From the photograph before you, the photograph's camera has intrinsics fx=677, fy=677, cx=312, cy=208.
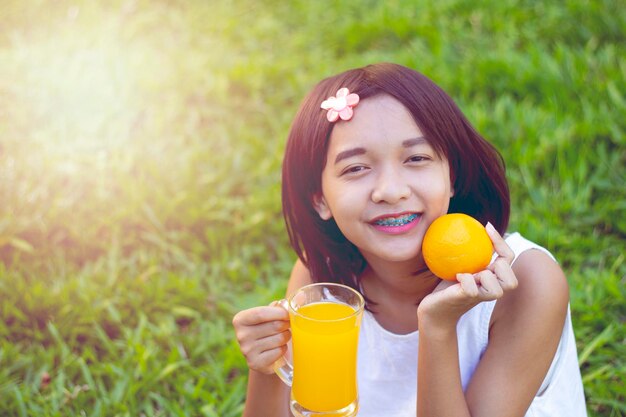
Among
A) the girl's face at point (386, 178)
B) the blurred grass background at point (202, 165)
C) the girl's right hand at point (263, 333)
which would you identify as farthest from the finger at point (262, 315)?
the blurred grass background at point (202, 165)

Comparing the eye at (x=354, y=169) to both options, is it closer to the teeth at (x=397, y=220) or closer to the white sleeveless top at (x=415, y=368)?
the teeth at (x=397, y=220)

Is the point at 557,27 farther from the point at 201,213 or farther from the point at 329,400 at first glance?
the point at 329,400

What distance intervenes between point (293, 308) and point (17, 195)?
2.78 metres

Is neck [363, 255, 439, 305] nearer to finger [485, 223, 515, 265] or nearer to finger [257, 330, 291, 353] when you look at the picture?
finger [485, 223, 515, 265]

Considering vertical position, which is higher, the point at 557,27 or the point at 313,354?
the point at 557,27

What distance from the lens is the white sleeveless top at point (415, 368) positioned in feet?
6.93

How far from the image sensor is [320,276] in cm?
237

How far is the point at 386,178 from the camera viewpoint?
1.85 m

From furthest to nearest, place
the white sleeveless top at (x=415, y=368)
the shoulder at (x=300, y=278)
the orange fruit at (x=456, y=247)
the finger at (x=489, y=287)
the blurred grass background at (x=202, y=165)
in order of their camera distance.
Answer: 1. the blurred grass background at (x=202, y=165)
2. the shoulder at (x=300, y=278)
3. the white sleeveless top at (x=415, y=368)
4. the orange fruit at (x=456, y=247)
5. the finger at (x=489, y=287)

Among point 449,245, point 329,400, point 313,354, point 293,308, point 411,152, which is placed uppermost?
point 411,152

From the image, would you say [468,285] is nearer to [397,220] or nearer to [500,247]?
[500,247]

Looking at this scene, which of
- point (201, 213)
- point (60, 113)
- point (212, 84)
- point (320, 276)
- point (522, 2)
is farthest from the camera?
point (522, 2)

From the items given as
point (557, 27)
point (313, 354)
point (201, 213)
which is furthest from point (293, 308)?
point (557, 27)

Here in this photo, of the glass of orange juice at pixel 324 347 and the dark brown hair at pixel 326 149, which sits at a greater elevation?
the dark brown hair at pixel 326 149
